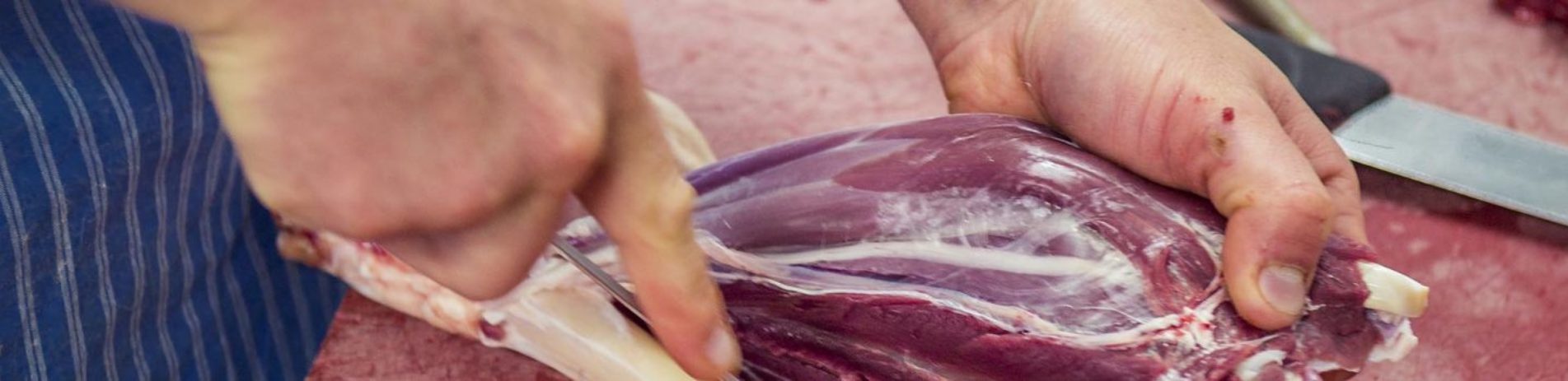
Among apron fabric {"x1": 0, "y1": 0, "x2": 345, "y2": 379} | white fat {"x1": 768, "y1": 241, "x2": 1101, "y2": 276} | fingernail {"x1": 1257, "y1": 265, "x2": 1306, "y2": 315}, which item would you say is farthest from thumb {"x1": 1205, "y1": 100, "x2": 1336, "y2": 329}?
apron fabric {"x1": 0, "y1": 0, "x2": 345, "y2": 379}

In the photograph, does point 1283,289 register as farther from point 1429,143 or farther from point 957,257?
point 1429,143

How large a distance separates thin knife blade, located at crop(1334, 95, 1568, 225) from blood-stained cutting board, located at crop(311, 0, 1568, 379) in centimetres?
3

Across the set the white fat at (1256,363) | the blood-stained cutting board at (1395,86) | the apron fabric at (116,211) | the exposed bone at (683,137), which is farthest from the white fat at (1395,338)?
the apron fabric at (116,211)

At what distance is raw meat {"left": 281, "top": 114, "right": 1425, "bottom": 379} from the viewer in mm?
971

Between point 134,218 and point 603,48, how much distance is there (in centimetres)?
80

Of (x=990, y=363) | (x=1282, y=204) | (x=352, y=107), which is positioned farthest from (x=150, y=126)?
(x=1282, y=204)

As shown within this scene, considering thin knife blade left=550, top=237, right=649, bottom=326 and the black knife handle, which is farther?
the black knife handle

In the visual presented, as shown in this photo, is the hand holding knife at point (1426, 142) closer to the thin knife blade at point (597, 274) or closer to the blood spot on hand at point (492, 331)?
the thin knife blade at point (597, 274)

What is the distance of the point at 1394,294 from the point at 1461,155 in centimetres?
51

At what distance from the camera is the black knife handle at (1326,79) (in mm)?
1362

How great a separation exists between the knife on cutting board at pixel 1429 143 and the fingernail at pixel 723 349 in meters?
0.86

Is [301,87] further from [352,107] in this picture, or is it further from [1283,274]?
[1283,274]

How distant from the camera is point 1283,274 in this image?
3.16 feet

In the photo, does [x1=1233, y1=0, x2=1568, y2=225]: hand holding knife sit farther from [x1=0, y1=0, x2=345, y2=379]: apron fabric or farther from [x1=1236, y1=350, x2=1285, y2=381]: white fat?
[x1=0, y1=0, x2=345, y2=379]: apron fabric
